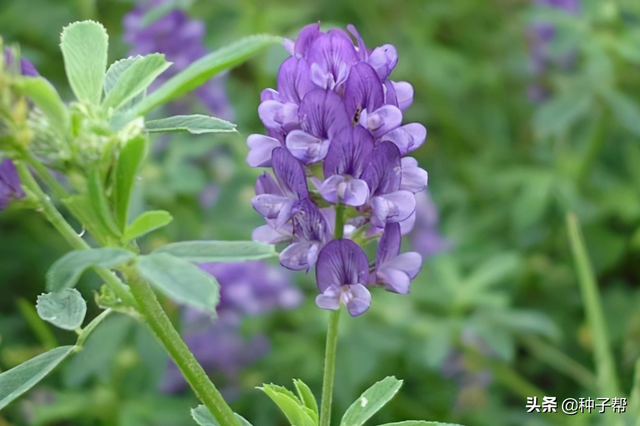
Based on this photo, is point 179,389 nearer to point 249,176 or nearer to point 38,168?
point 249,176

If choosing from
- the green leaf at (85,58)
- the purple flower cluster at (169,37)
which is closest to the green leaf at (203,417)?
the green leaf at (85,58)

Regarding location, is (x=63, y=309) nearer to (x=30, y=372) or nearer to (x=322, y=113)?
(x=30, y=372)

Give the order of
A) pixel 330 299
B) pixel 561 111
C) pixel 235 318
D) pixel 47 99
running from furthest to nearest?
1. pixel 561 111
2. pixel 235 318
3. pixel 330 299
4. pixel 47 99

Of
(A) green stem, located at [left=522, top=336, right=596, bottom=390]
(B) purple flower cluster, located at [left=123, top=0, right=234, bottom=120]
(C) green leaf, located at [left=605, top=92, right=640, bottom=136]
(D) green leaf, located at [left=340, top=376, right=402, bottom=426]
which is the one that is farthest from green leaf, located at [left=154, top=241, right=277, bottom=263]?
(C) green leaf, located at [left=605, top=92, right=640, bottom=136]

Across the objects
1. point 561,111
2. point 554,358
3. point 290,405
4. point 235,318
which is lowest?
point 554,358

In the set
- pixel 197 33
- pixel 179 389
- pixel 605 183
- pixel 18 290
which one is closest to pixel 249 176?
pixel 197 33

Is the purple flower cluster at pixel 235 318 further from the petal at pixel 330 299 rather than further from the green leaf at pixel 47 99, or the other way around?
the green leaf at pixel 47 99

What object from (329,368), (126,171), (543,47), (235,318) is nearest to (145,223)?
(126,171)
